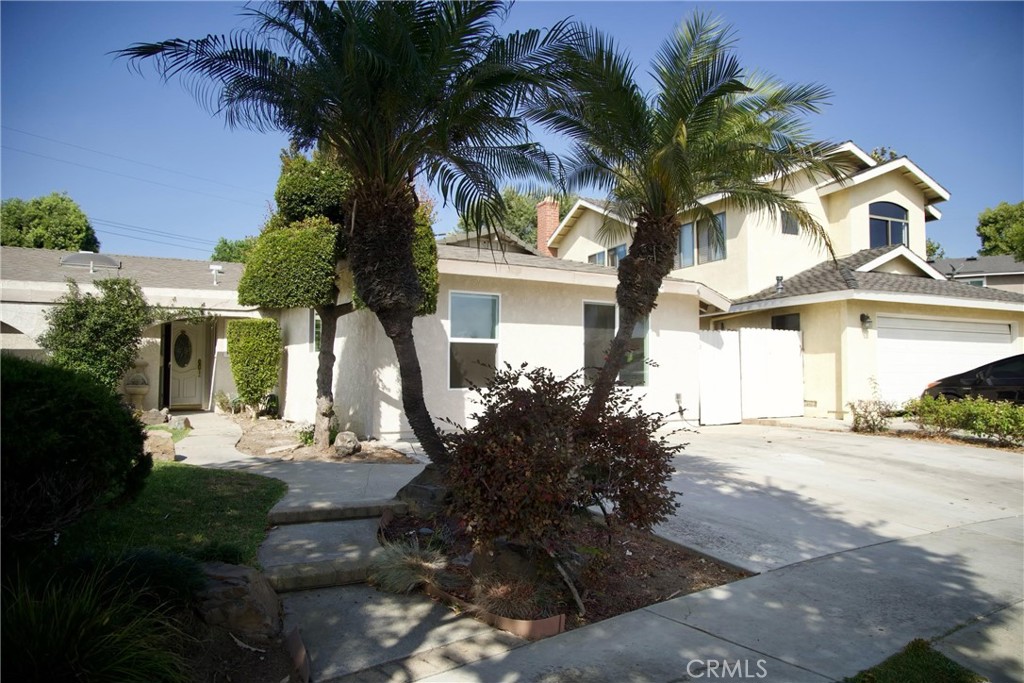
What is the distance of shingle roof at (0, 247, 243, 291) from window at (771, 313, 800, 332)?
51.3 feet

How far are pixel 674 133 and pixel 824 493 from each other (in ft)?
16.2

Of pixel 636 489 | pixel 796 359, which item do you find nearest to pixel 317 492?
pixel 636 489

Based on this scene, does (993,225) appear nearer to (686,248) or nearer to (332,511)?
(686,248)

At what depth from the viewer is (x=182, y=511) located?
5941 millimetres

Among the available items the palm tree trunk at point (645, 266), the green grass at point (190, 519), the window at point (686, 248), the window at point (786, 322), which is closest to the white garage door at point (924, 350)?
the window at point (786, 322)

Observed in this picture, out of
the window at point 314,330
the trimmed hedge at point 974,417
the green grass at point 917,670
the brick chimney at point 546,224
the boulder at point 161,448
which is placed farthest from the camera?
the brick chimney at point 546,224

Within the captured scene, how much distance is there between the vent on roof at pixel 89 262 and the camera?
17.8 meters

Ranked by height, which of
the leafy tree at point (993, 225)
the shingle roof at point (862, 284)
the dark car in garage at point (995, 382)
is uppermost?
the leafy tree at point (993, 225)

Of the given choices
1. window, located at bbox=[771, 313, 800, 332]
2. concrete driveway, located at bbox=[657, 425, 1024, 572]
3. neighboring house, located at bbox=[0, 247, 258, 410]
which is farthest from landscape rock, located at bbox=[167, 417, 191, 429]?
window, located at bbox=[771, 313, 800, 332]

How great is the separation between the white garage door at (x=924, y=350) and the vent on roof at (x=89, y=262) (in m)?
21.3

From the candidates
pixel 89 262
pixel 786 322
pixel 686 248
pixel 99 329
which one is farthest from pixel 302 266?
pixel 786 322

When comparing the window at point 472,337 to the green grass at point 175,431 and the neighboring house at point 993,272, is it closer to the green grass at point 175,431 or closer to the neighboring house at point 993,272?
the green grass at point 175,431

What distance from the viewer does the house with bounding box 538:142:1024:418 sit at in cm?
1619

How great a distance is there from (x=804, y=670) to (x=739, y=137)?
6.95 m
